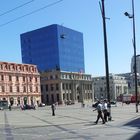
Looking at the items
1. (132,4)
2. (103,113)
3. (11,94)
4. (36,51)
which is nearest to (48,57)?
(36,51)

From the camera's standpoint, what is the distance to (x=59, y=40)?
164 metres

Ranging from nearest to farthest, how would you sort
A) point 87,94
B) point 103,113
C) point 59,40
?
point 103,113
point 59,40
point 87,94

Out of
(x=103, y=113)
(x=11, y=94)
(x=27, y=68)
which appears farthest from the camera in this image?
(x=27, y=68)

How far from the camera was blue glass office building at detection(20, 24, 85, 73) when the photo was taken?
544 ft

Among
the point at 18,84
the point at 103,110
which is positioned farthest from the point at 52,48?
the point at 103,110

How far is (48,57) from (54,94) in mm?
A: 15288

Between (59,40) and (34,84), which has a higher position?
(59,40)

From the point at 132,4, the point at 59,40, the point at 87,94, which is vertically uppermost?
the point at 59,40

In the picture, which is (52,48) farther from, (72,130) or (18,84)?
(72,130)

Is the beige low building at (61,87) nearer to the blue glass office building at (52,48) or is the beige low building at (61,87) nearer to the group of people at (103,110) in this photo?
the blue glass office building at (52,48)

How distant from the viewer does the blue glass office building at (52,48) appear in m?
166

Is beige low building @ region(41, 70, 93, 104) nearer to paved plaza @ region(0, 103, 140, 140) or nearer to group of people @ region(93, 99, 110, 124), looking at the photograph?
paved plaza @ region(0, 103, 140, 140)

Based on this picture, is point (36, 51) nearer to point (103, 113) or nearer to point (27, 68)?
point (27, 68)

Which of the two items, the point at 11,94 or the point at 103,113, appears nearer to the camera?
the point at 103,113
